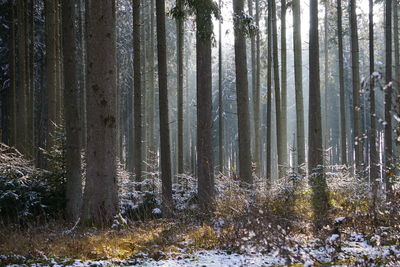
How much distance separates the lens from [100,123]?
26.5 ft

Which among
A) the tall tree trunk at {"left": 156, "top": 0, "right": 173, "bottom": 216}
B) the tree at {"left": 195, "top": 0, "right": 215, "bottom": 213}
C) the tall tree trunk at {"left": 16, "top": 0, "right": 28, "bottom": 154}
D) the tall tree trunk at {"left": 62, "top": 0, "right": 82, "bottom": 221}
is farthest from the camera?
the tall tree trunk at {"left": 16, "top": 0, "right": 28, "bottom": 154}

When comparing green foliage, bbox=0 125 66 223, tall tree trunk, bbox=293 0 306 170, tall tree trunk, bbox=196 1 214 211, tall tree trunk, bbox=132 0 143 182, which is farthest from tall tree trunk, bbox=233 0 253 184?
green foliage, bbox=0 125 66 223

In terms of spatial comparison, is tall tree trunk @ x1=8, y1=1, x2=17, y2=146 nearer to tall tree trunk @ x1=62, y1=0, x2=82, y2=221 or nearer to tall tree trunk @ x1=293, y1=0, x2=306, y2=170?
tall tree trunk @ x1=62, y1=0, x2=82, y2=221

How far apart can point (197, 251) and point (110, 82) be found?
3.86 m

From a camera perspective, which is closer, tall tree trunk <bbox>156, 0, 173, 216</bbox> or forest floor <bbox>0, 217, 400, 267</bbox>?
forest floor <bbox>0, 217, 400, 267</bbox>

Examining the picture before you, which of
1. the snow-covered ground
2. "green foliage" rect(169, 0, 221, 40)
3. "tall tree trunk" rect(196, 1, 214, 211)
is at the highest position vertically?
"green foliage" rect(169, 0, 221, 40)

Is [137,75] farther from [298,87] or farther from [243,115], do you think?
[298,87]

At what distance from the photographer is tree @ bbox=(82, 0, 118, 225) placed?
8.09m

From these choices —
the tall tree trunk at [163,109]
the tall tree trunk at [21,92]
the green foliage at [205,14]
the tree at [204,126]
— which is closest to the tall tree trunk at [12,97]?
the tall tree trunk at [21,92]

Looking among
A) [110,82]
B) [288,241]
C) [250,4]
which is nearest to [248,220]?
[288,241]

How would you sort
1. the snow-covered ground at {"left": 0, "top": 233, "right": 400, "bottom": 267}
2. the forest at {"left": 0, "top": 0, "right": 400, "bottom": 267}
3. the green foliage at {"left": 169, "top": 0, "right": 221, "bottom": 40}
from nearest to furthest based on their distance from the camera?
the snow-covered ground at {"left": 0, "top": 233, "right": 400, "bottom": 267}
the forest at {"left": 0, "top": 0, "right": 400, "bottom": 267}
the green foliage at {"left": 169, "top": 0, "right": 221, "bottom": 40}

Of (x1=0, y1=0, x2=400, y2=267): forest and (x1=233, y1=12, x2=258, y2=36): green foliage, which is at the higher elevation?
(x1=233, y1=12, x2=258, y2=36): green foliage

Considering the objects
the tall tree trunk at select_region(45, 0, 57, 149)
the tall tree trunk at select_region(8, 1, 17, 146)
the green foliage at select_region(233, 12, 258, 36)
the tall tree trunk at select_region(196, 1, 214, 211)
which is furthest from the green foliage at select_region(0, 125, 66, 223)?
the green foliage at select_region(233, 12, 258, 36)

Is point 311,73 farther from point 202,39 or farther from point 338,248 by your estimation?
point 338,248
